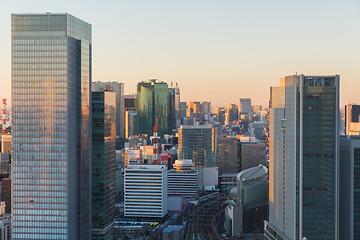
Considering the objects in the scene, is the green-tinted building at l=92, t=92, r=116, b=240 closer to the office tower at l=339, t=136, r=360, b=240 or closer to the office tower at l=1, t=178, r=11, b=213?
the office tower at l=339, t=136, r=360, b=240

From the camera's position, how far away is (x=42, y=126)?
59594mm

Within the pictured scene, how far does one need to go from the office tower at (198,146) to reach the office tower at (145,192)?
47545 millimetres

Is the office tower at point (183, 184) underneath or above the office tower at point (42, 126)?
underneath

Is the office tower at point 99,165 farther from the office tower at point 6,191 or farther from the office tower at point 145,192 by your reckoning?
the office tower at point 6,191

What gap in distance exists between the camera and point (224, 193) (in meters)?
153

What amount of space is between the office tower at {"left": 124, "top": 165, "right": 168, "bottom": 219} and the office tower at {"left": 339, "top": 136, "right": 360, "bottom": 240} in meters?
54.6

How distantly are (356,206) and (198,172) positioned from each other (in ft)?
282

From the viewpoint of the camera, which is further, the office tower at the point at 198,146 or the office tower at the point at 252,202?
the office tower at the point at 198,146

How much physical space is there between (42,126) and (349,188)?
118 ft

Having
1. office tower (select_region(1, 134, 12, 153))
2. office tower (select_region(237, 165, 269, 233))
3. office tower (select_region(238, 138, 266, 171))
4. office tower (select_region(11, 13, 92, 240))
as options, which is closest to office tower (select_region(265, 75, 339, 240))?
office tower (select_region(11, 13, 92, 240))

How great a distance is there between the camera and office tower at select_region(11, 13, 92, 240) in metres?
59.1

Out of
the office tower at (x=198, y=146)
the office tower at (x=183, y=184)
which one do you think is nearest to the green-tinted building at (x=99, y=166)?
the office tower at (x=183, y=184)

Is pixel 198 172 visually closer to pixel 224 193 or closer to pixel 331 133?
pixel 224 193

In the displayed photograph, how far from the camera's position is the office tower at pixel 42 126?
194 ft
